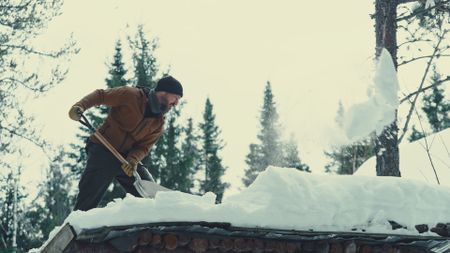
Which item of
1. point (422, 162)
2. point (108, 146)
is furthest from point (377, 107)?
point (422, 162)

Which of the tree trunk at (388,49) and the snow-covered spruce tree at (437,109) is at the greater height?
the snow-covered spruce tree at (437,109)

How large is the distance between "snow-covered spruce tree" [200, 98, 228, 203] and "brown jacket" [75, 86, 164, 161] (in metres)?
30.5

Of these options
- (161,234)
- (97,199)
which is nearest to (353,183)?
(161,234)

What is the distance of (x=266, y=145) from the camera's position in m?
45.9

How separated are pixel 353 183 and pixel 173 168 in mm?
23558

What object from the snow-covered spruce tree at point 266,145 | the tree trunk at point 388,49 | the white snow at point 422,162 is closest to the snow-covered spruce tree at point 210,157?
the snow-covered spruce tree at point 266,145

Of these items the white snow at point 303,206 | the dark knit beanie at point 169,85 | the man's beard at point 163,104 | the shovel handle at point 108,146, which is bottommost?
the white snow at point 303,206

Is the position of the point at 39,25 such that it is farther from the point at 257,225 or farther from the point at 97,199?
the point at 257,225

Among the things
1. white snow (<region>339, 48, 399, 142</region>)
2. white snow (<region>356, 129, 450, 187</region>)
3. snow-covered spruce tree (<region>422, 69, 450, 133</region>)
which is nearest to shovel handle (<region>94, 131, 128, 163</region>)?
white snow (<region>339, 48, 399, 142</region>)

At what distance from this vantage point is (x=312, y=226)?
4910mm

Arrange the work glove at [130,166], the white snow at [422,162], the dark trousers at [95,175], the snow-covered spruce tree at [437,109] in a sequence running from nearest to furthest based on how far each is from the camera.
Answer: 1. the dark trousers at [95,175]
2. the work glove at [130,166]
3. the white snow at [422,162]
4. the snow-covered spruce tree at [437,109]

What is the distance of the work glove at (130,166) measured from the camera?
689 centimetres

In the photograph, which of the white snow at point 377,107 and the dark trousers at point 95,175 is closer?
the dark trousers at point 95,175

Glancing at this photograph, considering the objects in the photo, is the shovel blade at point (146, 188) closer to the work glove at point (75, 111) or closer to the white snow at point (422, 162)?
the work glove at point (75, 111)
